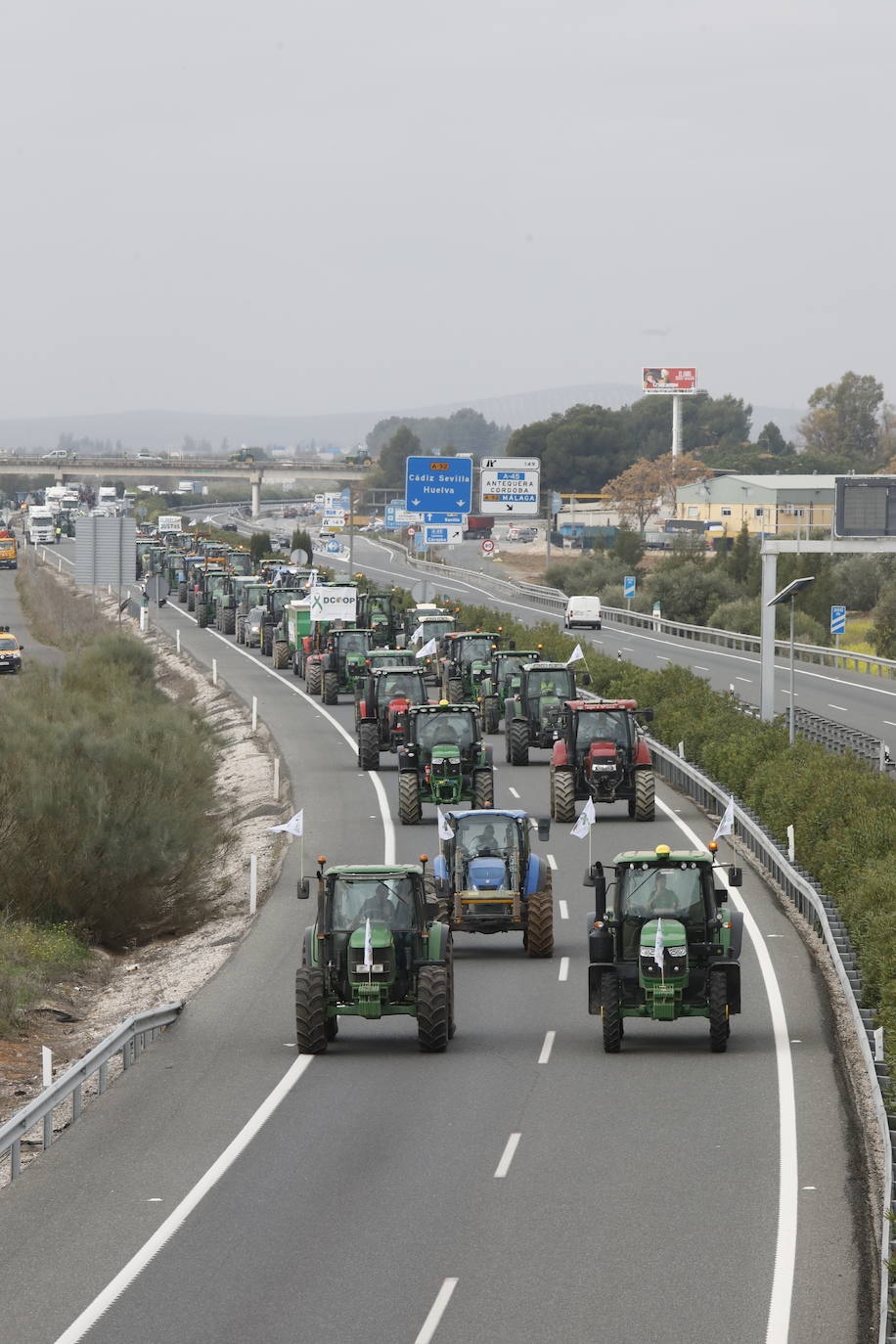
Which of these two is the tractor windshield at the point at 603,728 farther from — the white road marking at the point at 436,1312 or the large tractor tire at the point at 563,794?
the white road marking at the point at 436,1312

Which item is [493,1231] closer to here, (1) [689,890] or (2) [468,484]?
(1) [689,890]

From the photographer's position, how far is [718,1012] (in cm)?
2038

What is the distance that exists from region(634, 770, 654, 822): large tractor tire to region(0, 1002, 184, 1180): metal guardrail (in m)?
15.0

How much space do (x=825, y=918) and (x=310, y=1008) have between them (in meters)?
7.82

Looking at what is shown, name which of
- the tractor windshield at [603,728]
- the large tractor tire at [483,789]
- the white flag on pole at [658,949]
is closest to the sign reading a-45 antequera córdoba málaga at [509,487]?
the tractor windshield at [603,728]

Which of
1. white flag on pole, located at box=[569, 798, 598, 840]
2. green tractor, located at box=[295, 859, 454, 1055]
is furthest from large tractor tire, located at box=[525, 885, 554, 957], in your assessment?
green tractor, located at box=[295, 859, 454, 1055]

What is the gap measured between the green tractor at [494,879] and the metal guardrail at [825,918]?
12.1 ft

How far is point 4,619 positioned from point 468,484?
145 ft

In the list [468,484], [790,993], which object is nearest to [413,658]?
[468,484]

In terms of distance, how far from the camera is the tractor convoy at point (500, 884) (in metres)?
20.5

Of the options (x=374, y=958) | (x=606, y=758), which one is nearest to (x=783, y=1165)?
(x=374, y=958)

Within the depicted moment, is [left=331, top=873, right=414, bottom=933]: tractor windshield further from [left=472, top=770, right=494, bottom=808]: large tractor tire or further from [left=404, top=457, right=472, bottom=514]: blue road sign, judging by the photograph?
[left=404, top=457, right=472, bottom=514]: blue road sign

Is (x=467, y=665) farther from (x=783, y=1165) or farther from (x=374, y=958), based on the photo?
(x=783, y=1165)

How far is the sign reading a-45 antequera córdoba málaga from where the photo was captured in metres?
66.5
